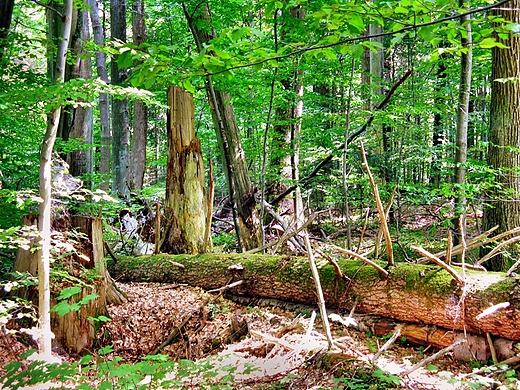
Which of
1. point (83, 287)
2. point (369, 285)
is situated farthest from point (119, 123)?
point (369, 285)

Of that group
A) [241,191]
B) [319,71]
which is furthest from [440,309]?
[319,71]

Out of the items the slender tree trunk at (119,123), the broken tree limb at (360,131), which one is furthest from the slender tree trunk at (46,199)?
the slender tree trunk at (119,123)

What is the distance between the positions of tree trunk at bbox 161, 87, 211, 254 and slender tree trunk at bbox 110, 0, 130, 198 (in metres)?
4.45

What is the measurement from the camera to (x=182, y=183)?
618 cm

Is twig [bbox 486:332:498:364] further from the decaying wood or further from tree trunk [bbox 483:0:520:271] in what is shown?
the decaying wood

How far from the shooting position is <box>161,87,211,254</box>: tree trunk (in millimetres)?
6172

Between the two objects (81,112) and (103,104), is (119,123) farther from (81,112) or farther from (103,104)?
(81,112)

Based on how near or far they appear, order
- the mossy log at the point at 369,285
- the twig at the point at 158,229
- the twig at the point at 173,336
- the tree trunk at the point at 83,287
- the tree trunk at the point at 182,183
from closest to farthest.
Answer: the mossy log at the point at 369,285, the tree trunk at the point at 83,287, the twig at the point at 173,336, the twig at the point at 158,229, the tree trunk at the point at 182,183

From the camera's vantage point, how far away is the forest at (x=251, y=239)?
2547 millimetres

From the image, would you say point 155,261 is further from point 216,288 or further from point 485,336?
point 485,336

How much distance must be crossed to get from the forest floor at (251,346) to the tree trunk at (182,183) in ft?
3.46

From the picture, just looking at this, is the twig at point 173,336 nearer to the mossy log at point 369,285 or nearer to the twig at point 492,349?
the mossy log at point 369,285

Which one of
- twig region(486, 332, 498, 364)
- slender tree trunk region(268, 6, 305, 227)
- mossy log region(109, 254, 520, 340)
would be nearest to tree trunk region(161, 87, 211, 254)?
mossy log region(109, 254, 520, 340)

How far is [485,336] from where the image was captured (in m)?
3.34
